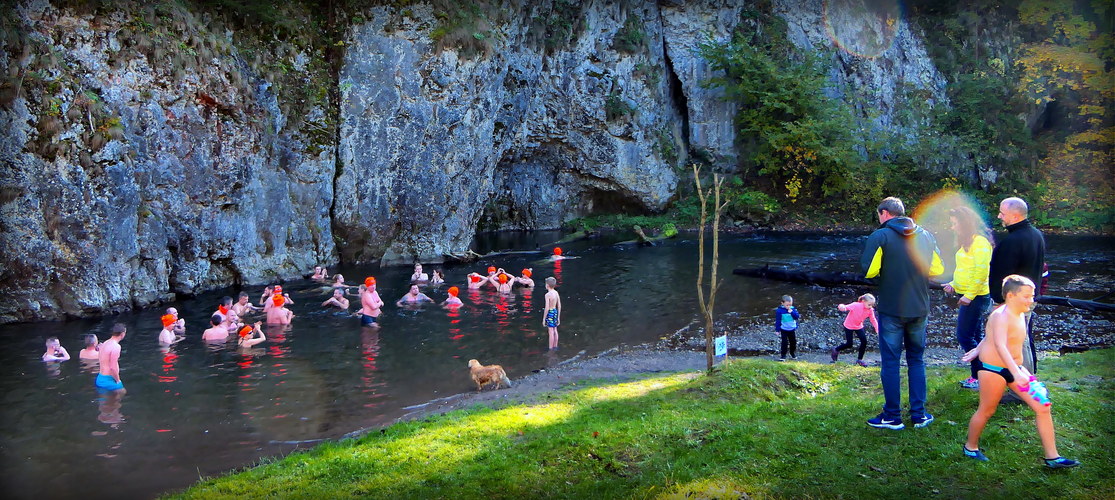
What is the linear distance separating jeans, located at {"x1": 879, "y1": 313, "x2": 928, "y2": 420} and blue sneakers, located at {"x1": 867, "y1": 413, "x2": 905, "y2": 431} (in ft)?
0.09

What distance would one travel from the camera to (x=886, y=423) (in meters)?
5.67

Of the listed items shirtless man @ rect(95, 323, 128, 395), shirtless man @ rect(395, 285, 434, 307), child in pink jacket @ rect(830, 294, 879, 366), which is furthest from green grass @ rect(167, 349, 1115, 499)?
shirtless man @ rect(395, 285, 434, 307)

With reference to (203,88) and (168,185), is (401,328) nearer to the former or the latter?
(168,185)

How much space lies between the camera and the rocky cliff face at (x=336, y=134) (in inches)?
617

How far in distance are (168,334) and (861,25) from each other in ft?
139

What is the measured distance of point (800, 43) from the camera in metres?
40.7

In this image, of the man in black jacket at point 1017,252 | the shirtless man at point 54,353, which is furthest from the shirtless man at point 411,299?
the man in black jacket at point 1017,252

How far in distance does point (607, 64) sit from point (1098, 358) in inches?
1233

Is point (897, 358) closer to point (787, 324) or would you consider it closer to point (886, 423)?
point (886, 423)

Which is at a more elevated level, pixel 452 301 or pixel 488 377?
pixel 452 301

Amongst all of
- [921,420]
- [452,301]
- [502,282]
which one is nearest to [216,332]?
[452,301]

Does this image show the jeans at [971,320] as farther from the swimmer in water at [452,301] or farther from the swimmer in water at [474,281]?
the swimmer in water at [474,281]

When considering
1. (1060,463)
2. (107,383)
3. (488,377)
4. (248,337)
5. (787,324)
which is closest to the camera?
(1060,463)

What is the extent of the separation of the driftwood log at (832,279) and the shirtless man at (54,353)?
17.7 meters
